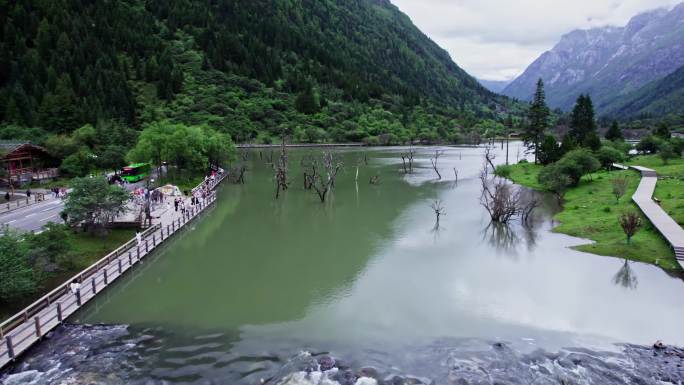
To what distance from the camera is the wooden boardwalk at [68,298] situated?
62.0 ft

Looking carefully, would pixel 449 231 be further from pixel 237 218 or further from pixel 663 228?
pixel 237 218

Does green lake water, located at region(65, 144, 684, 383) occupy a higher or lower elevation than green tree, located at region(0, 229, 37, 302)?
lower

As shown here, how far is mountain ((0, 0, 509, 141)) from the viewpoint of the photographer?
374 ft

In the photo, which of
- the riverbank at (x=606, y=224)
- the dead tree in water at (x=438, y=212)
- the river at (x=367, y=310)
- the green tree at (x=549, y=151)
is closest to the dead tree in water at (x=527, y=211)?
the river at (x=367, y=310)

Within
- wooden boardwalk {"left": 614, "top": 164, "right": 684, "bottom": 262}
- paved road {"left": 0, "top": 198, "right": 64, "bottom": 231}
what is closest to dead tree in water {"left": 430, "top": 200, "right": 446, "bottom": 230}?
wooden boardwalk {"left": 614, "top": 164, "right": 684, "bottom": 262}

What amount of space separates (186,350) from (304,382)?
19.8ft

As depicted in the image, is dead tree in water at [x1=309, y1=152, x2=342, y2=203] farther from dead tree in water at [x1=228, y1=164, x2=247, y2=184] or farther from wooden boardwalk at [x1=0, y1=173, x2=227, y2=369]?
wooden boardwalk at [x1=0, y1=173, x2=227, y2=369]

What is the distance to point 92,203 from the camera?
32.2 m

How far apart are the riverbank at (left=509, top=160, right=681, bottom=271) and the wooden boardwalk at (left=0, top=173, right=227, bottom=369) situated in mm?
32524

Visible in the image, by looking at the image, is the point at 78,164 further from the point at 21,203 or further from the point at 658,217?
the point at 658,217

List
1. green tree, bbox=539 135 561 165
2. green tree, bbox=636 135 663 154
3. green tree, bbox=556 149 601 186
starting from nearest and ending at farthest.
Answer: green tree, bbox=556 149 601 186, green tree, bbox=539 135 561 165, green tree, bbox=636 135 663 154

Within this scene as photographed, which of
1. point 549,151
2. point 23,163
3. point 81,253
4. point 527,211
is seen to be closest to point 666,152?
point 549,151

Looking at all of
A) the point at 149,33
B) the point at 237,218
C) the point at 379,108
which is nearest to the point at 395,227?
the point at 237,218

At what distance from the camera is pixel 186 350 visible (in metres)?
19.8
